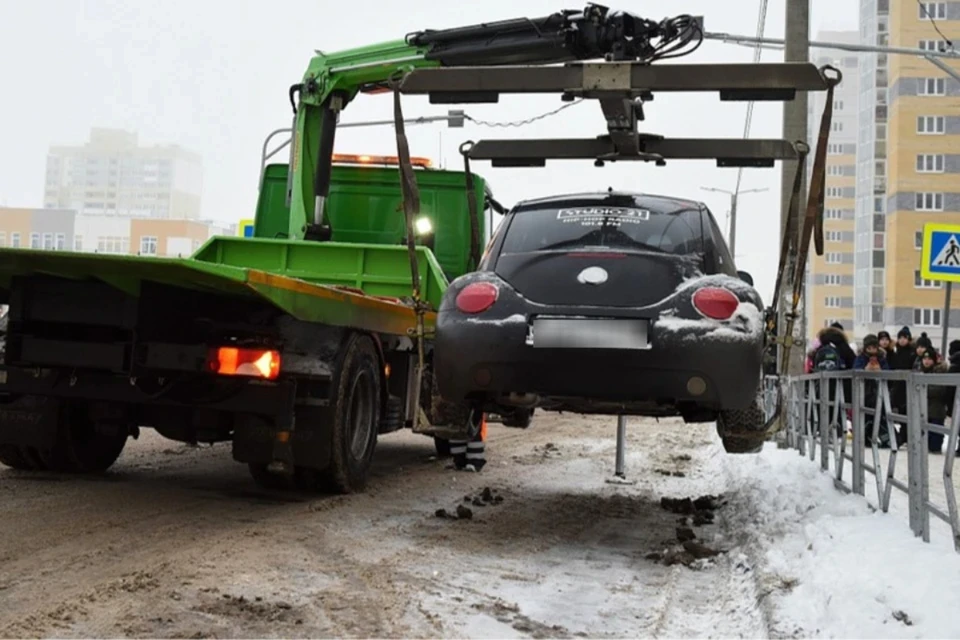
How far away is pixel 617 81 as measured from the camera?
6.36 m

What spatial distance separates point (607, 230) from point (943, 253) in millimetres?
7854

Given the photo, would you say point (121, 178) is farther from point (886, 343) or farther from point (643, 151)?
point (643, 151)

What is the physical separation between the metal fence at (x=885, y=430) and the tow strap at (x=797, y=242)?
318mm

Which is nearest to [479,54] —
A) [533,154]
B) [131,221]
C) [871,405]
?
[533,154]

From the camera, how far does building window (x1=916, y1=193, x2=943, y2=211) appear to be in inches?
2685

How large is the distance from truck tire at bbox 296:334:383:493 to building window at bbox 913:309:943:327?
6634 centimetres

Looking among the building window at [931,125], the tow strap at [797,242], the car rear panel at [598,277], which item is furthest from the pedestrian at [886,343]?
the building window at [931,125]

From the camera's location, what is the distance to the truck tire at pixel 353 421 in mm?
7253

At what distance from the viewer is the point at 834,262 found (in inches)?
4186

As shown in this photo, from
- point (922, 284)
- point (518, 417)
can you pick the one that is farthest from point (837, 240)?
point (518, 417)

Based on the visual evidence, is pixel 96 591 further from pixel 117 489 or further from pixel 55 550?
pixel 117 489

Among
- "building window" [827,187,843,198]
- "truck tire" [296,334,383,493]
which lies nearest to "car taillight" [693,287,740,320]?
"truck tire" [296,334,383,493]

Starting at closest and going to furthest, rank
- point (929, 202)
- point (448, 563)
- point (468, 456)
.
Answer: point (448, 563) < point (468, 456) < point (929, 202)

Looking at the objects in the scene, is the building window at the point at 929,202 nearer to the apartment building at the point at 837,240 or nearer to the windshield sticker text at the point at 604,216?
the apartment building at the point at 837,240
